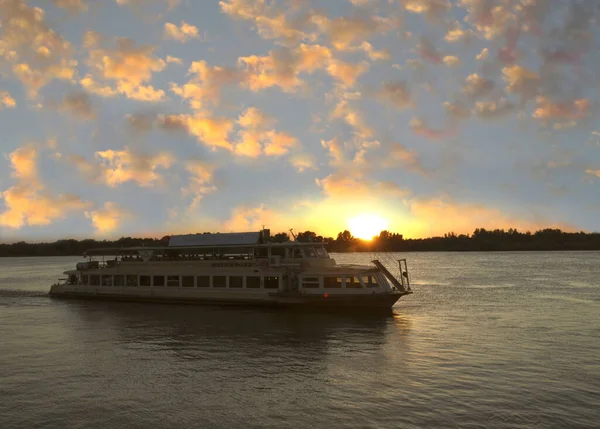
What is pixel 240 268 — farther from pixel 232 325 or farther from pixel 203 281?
pixel 232 325

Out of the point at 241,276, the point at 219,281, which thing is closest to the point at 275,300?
the point at 241,276

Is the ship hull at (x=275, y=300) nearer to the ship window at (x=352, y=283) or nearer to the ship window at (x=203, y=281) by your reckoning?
the ship window at (x=352, y=283)

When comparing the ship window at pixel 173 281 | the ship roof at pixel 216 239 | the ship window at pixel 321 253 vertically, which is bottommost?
the ship window at pixel 173 281

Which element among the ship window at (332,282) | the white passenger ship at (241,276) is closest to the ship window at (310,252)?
the white passenger ship at (241,276)

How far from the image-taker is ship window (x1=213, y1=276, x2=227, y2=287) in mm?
42797

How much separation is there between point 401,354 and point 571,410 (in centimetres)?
919

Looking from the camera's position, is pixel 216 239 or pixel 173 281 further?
pixel 173 281

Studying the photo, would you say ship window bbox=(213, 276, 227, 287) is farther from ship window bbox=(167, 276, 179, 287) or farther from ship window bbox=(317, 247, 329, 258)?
ship window bbox=(317, 247, 329, 258)

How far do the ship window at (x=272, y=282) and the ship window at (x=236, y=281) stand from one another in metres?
2.45

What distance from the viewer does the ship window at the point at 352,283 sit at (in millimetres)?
37719

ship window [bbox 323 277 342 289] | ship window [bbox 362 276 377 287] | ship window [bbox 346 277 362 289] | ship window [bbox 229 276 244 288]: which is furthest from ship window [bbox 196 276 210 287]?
ship window [bbox 362 276 377 287]

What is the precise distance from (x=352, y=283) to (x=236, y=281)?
10410 millimetres

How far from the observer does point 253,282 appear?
136 feet

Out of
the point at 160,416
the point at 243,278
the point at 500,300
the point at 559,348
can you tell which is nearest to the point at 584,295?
the point at 500,300
